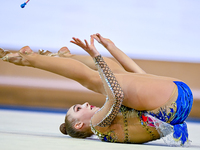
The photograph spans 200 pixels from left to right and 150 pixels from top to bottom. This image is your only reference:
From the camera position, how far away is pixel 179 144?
1425 mm

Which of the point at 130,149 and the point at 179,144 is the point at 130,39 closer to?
the point at 179,144

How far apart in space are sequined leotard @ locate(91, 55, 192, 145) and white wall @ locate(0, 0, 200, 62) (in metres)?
2.15

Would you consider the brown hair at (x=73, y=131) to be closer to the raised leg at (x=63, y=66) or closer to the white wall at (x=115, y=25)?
the raised leg at (x=63, y=66)

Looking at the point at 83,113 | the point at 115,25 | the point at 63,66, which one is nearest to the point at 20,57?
the point at 63,66

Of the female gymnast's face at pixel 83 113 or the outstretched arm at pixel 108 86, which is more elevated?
the outstretched arm at pixel 108 86

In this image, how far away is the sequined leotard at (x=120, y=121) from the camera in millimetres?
1365

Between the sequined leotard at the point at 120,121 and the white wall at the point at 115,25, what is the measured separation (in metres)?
2.15

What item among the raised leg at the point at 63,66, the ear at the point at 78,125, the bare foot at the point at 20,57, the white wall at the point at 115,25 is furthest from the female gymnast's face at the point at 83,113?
the white wall at the point at 115,25

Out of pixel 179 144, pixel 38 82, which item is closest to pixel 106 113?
pixel 179 144

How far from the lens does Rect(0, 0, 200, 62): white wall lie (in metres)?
3.58

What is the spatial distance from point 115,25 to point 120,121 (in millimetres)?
2353

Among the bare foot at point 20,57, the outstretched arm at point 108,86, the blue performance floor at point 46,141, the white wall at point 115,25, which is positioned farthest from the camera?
the white wall at point 115,25

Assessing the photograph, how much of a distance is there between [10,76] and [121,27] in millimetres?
1429

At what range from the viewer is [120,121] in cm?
145
